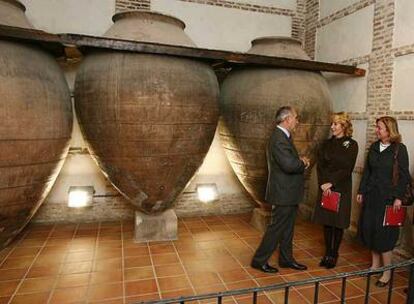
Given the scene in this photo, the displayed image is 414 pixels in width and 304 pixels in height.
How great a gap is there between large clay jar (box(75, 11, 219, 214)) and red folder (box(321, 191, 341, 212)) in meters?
1.34

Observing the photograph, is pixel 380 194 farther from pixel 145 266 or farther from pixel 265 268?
A: pixel 145 266

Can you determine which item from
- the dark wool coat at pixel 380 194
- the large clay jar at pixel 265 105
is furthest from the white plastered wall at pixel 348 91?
the dark wool coat at pixel 380 194

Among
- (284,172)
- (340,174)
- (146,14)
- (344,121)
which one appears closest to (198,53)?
(146,14)

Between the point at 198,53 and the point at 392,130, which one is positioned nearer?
the point at 392,130

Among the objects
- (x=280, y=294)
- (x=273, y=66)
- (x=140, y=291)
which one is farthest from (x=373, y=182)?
(x=140, y=291)

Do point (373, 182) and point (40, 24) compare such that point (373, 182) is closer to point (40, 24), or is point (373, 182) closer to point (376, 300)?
point (376, 300)

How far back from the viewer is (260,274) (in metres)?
3.02

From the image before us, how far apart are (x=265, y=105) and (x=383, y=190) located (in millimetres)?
1455

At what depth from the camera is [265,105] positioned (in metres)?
3.61

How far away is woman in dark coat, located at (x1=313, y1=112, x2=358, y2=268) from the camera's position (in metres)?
3.09

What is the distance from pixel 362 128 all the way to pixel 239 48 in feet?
6.81

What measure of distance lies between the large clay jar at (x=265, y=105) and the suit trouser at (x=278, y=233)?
880 millimetres

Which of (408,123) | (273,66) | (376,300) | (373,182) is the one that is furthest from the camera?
(273,66)

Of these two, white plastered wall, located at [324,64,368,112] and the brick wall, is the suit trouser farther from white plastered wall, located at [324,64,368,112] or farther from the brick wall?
white plastered wall, located at [324,64,368,112]
